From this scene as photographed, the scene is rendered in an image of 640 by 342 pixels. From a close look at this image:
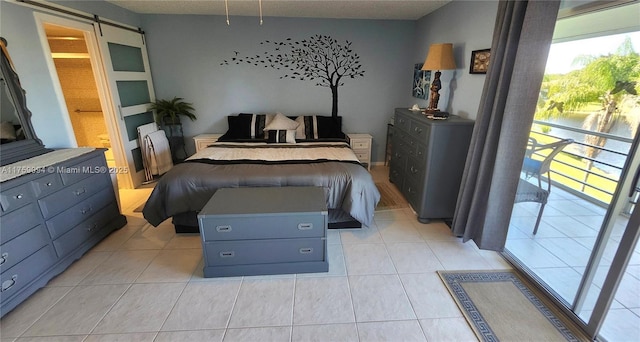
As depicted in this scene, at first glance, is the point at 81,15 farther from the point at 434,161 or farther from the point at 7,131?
the point at 434,161

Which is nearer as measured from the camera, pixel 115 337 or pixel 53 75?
pixel 115 337

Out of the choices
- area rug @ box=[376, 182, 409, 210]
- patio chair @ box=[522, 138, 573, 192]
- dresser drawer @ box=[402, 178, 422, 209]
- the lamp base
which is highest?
the lamp base

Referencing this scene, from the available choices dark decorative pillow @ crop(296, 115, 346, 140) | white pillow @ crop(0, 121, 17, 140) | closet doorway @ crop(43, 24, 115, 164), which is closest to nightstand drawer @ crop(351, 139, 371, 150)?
dark decorative pillow @ crop(296, 115, 346, 140)

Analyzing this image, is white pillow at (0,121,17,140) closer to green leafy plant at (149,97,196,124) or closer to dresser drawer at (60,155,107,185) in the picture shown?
dresser drawer at (60,155,107,185)

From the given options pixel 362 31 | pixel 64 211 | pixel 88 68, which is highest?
pixel 362 31

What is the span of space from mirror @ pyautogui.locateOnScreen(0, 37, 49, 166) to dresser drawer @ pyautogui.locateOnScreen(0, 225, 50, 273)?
2.10 ft

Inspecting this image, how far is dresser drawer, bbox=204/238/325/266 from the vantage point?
200cm

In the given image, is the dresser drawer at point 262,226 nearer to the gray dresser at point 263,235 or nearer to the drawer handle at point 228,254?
the gray dresser at point 263,235

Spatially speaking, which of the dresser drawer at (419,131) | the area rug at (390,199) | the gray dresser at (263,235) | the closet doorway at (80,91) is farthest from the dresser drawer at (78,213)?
the dresser drawer at (419,131)

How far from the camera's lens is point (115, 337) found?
160 centimetres

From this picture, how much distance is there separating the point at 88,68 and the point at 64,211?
302 cm

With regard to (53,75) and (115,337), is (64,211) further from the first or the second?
(53,75)

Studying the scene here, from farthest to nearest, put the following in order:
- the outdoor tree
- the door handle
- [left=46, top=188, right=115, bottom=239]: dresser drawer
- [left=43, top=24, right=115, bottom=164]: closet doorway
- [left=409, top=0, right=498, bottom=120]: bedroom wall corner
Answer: [left=43, top=24, right=115, bottom=164]: closet doorway
[left=409, top=0, right=498, bottom=120]: bedroom wall corner
[left=46, top=188, right=115, bottom=239]: dresser drawer
the outdoor tree
the door handle

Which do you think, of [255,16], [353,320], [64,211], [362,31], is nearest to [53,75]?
[64,211]
